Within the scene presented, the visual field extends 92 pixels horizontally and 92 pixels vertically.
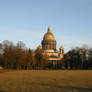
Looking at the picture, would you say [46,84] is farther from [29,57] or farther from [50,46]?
[50,46]

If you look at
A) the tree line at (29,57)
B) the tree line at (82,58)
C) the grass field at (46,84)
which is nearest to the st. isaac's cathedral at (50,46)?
the tree line at (29,57)

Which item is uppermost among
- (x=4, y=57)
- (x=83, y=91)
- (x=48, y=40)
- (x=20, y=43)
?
(x=48, y=40)

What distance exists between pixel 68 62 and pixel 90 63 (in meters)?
11.3

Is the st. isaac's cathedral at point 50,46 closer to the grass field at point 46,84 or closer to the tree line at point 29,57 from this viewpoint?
the tree line at point 29,57

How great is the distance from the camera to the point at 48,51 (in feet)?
452

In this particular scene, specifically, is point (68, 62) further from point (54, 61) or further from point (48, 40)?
point (48, 40)

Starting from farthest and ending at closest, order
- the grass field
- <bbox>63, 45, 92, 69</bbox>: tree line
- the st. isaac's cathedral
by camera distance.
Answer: the st. isaac's cathedral, <bbox>63, 45, 92, 69</bbox>: tree line, the grass field

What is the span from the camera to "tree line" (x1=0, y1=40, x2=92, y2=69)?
63.3 metres

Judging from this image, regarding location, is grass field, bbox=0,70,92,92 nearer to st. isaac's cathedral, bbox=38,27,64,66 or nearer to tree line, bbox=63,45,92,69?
tree line, bbox=63,45,92,69

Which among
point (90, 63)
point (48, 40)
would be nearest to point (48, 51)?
point (48, 40)

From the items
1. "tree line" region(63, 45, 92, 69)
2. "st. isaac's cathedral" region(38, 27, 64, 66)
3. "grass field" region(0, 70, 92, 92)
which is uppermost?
"st. isaac's cathedral" region(38, 27, 64, 66)

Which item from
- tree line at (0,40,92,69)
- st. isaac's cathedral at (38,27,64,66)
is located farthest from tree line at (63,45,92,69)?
st. isaac's cathedral at (38,27,64,66)

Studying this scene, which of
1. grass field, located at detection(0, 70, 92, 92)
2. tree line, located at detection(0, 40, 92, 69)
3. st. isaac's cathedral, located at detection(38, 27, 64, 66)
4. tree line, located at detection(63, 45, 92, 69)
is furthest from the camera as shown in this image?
st. isaac's cathedral, located at detection(38, 27, 64, 66)

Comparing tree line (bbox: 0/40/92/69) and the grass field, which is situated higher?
tree line (bbox: 0/40/92/69)
